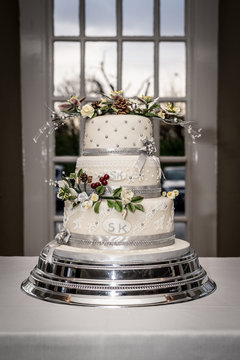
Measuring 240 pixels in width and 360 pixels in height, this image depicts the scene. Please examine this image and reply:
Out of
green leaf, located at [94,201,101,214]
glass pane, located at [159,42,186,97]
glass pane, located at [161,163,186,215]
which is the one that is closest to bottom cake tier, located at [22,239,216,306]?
green leaf, located at [94,201,101,214]

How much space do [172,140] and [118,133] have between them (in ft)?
4.83

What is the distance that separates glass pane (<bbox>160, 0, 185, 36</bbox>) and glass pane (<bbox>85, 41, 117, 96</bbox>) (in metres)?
0.34

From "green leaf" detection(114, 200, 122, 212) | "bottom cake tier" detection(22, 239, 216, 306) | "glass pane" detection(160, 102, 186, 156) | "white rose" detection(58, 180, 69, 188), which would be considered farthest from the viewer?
"glass pane" detection(160, 102, 186, 156)

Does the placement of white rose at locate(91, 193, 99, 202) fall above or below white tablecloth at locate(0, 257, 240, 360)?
above

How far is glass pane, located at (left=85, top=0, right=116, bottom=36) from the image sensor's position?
2789 millimetres

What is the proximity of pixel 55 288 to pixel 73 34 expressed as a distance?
1975 mm

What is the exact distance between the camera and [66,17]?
279 centimetres

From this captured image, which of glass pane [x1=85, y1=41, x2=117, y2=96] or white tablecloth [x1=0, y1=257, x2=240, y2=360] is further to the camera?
glass pane [x1=85, y1=41, x2=117, y2=96]

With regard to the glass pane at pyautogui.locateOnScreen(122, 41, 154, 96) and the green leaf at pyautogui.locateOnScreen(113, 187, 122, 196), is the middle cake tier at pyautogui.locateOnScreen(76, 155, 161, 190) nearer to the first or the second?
the green leaf at pyautogui.locateOnScreen(113, 187, 122, 196)

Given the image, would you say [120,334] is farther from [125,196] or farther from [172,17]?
[172,17]

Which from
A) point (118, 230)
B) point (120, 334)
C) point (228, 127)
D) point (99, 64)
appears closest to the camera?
point (120, 334)

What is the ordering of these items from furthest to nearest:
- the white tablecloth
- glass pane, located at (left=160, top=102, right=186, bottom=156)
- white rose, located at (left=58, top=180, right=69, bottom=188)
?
glass pane, located at (left=160, top=102, right=186, bottom=156) → white rose, located at (left=58, top=180, right=69, bottom=188) → the white tablecloth

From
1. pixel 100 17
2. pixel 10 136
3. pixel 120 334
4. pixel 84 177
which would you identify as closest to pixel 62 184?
pixel 84 177

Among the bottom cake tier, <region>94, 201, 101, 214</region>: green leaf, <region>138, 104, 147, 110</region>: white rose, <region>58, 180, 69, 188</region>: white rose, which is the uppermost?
<region>138, 104, 147, 110</region>: white rose
